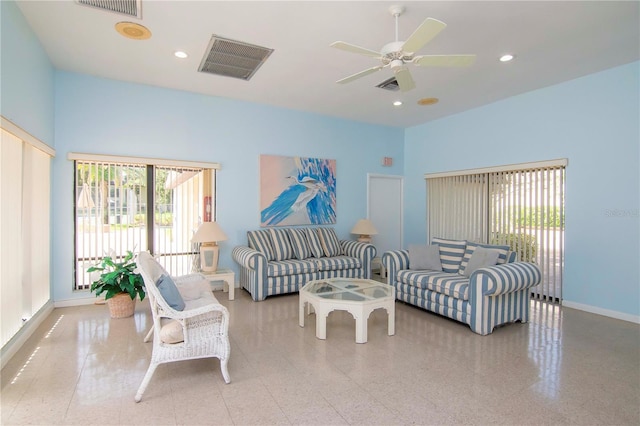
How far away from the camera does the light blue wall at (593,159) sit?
394 centimetres

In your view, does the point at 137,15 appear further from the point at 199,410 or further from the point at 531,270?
the point at 531,270

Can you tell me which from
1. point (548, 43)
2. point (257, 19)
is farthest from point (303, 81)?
point (548, 43)

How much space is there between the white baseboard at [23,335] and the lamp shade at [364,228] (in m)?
4.37

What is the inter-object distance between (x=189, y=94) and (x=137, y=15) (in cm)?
203

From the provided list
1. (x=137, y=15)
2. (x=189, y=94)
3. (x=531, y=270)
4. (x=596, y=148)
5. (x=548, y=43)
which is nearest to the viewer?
(x=137, y=15)

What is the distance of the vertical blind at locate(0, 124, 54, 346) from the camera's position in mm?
2801

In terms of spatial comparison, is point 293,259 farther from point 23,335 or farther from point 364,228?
point 23,335

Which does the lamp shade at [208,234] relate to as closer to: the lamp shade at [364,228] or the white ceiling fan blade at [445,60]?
the lamp shade at [364,228]

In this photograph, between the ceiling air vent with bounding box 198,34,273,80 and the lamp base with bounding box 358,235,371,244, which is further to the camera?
the lamp base with bounding box 358,235,371,244

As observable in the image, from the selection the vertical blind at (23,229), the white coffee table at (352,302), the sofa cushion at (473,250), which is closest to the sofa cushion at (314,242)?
the white coffee table at (352,302)

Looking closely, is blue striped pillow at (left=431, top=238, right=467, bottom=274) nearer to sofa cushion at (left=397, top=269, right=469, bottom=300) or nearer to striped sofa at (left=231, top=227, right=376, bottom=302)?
sofa cushion at (left=397, top=269, right=469, bottom=300)

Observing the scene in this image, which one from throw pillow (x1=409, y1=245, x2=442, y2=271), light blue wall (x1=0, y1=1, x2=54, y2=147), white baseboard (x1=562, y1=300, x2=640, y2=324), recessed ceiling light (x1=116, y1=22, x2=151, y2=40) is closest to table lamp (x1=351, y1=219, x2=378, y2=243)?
throw pillow (x1=409, y1=245, x2=442, y2=271)

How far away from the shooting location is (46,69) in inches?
150

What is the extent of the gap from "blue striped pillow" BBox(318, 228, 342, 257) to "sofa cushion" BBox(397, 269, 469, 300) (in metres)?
1.44
